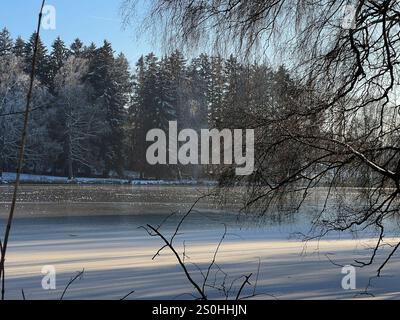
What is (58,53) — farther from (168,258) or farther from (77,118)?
(77,118)

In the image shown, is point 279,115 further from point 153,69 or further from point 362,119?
point 153,69

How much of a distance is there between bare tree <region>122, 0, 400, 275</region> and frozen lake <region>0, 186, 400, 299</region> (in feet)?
1.64

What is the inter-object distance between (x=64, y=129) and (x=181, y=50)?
1799cm

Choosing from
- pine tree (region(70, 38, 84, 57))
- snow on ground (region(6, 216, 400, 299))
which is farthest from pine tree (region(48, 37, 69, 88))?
snow on ground (region(6, 216, 400, 299))

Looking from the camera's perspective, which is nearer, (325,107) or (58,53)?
(325,107)

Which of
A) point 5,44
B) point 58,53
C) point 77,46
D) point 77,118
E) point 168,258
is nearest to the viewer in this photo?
point 5,44

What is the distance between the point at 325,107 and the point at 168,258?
16.2ft

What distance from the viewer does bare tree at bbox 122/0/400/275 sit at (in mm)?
2850

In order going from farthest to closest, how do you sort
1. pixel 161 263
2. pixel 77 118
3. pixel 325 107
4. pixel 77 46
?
pixel 77 118 < pixel 161 263 < pixel 77 46 < pixel 325 107

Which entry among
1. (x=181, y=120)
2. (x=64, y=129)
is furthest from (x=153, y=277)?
(x=64, y=129)

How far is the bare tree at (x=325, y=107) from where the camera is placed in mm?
2850

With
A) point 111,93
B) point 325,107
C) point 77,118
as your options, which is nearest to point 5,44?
point 325,107

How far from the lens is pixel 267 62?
3.14 metres

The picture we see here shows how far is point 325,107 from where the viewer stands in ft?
10.3
